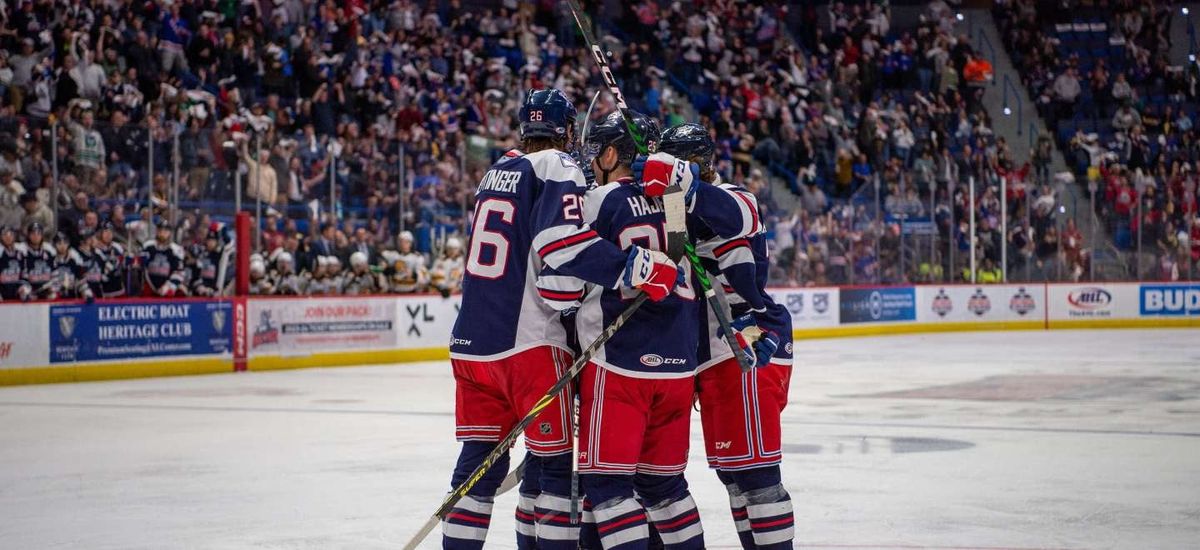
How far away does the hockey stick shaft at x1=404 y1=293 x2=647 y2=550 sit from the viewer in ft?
13.6

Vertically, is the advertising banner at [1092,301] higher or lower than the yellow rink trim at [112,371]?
higher

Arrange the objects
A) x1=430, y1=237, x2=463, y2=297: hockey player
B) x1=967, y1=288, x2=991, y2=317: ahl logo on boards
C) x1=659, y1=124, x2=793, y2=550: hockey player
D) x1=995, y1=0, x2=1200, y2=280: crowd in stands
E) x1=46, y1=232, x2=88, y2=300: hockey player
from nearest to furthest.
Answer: x1=659, y1=124, x2=793, y2=550: hockey player, x1=46, y1=232, x2=88, y2=300: hockey player, x1=430, y1=237, x2=463, y2=297: hockey player, x1=967, y1=288, x2=991, y2=317: ahl logo on boards, x1=995, y1=0, x2=1200, y2=280: crowd in stands

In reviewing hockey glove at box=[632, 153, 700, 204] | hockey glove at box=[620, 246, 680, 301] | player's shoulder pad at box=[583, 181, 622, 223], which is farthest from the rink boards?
hockey glove at box=[620, 246, 680, 301]

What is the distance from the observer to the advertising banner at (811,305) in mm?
19891

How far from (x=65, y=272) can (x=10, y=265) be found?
520mm

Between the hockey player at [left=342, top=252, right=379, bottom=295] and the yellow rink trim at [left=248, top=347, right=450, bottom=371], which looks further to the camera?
the hockey player at [left=342, top=252, right=379, bottom=295]

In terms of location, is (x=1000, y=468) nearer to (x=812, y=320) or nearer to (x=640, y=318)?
(x=640, y=318)

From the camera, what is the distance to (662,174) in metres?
4.13

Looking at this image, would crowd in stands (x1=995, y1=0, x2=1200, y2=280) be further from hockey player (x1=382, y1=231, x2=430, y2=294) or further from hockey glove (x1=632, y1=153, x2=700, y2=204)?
hockey glove (x1=632, y1=153, x2=700, y2=204)

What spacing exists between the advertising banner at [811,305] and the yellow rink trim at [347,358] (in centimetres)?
545

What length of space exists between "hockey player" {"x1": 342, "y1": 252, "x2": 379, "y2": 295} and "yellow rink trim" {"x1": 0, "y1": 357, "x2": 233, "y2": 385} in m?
1.54

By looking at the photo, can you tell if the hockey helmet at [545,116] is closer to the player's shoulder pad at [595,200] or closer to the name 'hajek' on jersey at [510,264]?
the name 'hajek' on jersey at [510,264]

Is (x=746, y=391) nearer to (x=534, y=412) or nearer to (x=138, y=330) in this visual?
(x=534, y=412)

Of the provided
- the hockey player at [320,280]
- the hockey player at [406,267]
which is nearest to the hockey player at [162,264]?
the hockey player at [320,280]
